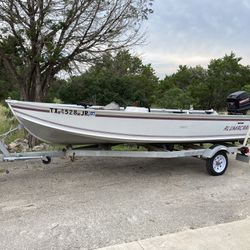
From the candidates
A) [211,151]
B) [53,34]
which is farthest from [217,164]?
[53,34]

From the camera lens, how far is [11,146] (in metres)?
7.87

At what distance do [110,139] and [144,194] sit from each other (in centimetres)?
89

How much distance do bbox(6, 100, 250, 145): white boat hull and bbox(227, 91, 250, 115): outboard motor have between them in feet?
1.55

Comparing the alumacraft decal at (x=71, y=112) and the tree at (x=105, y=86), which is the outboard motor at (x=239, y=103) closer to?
the alumacraft decal at (x=71, y=112)

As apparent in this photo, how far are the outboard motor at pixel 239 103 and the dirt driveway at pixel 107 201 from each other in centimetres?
102

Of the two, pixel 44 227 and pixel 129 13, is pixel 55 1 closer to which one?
pixel 129 13

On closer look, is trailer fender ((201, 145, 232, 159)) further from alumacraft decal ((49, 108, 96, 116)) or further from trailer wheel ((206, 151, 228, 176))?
alumacraft decal ((49, 108, 96, 116))

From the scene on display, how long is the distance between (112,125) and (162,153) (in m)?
0.94

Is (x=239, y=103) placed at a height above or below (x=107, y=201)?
above

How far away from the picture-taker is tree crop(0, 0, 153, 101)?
7645mm

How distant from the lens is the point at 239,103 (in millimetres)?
6266

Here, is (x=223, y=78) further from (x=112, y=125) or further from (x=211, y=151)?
(x=112, y=125)

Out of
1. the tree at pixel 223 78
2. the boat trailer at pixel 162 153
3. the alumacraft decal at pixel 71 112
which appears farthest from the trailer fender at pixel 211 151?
the tree at pixel 223 78

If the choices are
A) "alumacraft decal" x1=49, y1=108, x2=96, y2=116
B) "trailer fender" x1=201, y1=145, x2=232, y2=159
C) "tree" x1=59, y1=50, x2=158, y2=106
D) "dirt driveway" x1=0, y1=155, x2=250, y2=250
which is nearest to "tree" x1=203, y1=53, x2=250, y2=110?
"tree" x1=59, y1=50, x2=158, y2=106
